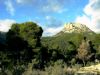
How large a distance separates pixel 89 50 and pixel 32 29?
2109cm

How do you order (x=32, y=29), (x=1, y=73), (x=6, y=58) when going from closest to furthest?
1. (x=1, y=73)
2. (x=6, y=58)
3. (x=32, y=29)

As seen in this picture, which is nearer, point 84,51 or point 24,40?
point 24,40

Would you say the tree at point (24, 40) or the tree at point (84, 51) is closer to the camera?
the tree at point (24, 40)

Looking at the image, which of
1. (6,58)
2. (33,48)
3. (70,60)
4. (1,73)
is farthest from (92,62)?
(1,73)

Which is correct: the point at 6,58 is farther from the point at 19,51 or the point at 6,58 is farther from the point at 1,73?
the point at 1,73

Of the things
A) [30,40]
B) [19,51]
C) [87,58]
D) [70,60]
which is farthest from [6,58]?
[87,58]

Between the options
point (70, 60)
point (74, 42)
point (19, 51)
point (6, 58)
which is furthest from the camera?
point (74, 42)

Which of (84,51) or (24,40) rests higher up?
(24,40)

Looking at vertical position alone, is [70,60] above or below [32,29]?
below

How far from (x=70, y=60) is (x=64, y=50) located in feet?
12.9

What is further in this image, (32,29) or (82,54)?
(82,54)

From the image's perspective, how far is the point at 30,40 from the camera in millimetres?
58375

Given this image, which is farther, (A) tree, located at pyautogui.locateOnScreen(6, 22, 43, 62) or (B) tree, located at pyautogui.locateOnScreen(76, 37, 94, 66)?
(B) tree, located at pyautogui.locateOnScreen(76, 37, 94, 66)

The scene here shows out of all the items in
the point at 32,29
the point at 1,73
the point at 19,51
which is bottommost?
the point at 1,73
